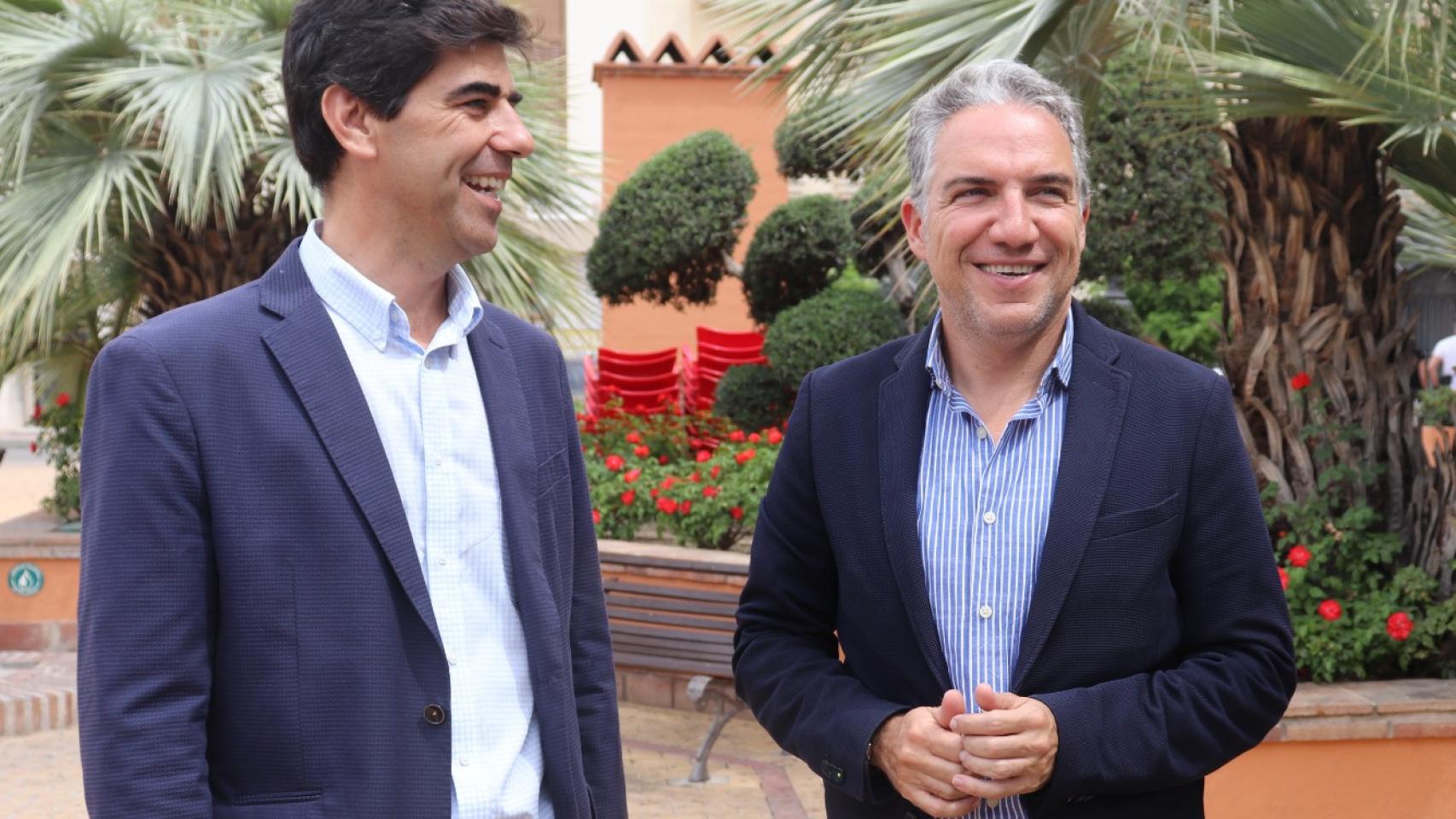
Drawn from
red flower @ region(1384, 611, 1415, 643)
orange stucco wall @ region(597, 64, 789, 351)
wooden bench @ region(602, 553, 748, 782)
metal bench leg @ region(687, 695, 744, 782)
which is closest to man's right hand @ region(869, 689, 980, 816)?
red flower @ region(1384, 611, 1415, 643)

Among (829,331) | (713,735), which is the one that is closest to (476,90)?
(713,735)

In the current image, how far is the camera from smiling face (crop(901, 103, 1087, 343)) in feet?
6.68

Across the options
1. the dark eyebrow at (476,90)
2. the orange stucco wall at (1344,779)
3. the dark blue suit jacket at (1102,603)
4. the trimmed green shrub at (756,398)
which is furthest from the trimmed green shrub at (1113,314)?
the dark eyebrow at (476,90)

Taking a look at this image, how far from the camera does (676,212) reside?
9945 millimetres

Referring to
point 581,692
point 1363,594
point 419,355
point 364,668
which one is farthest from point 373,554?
point 1363,594

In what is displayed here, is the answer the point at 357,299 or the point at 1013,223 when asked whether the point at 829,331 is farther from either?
the point at 357,299

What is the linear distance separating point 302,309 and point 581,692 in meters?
0.65

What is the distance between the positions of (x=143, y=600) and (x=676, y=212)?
8.40 meters

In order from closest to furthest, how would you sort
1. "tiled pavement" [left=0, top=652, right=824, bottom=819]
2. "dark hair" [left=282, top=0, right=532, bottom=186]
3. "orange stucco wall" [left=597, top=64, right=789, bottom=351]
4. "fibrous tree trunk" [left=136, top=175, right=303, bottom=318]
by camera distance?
1. "dark hair" [left=282, top=0, right=532, bottom=186]
2. "tiled pavement" [left=0, top=652, right=824, bottom=819]
3. "fibrous tree trunk" [left=136, top=175, right=303, bottom=318]
4. "orange stucco wall" [left=597, top=64, right=789, bottom=351]

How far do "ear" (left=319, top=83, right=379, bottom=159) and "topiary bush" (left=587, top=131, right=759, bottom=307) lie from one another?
8013mm

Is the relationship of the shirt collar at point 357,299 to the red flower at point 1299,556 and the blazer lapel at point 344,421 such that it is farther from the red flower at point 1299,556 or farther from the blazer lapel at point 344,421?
the red flower at point 1299,556

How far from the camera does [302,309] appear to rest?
189cm

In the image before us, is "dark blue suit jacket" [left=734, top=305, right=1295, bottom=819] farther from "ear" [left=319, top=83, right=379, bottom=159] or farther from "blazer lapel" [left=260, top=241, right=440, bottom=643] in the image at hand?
"ear" [left=319, top=83, right=379, bottom=159]

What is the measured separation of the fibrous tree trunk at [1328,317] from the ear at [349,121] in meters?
3.63
